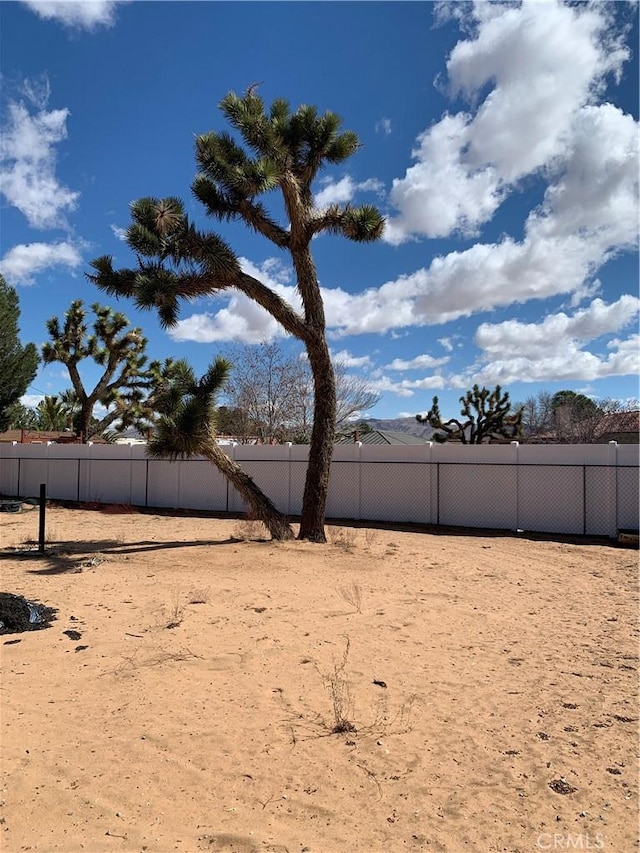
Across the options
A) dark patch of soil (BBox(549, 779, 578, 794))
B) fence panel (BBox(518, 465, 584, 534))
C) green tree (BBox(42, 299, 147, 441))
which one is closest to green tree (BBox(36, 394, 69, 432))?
green tree (BBox(42, 299, 147, 441))

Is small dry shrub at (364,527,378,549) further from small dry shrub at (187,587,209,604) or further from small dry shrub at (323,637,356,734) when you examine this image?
small dry shrub at (323,637,356,734)

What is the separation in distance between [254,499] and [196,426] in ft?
7.06

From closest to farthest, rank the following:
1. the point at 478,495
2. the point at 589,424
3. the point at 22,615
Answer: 1. the point at 22,615
2. the point at 478,495
3. the point at 589,424

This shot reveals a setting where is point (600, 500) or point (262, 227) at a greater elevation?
point (262, 227)

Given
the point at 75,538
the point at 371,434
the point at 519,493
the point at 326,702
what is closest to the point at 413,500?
the point at 519,493

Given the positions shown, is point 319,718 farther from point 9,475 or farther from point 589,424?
point 589,424

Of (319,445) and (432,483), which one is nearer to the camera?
(319,445)

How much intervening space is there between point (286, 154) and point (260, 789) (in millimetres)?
11760

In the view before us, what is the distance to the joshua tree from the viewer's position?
12336 millimetres

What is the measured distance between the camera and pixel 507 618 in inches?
287

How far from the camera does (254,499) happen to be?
43.0ft

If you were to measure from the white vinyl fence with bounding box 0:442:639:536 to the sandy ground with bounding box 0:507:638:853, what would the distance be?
6.15m

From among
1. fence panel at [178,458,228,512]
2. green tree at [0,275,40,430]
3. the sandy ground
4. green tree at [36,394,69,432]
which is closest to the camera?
the sandy ground

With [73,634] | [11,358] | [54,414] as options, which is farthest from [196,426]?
[54,414]
